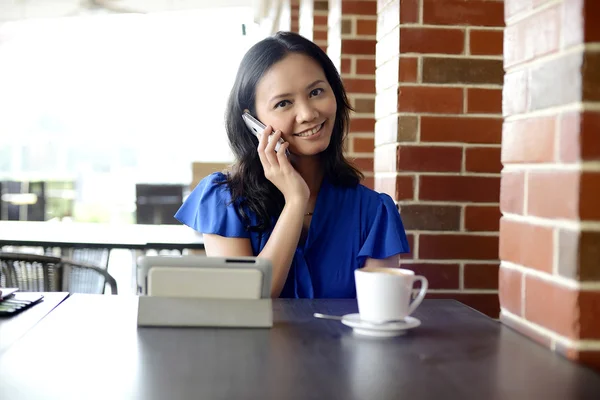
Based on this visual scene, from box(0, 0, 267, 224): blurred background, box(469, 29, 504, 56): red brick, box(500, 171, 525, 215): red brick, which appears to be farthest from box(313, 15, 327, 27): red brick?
box(500, 171, 525, 215): red brick

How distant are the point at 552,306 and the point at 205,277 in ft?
1.63

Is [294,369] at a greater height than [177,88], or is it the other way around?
[177,88]

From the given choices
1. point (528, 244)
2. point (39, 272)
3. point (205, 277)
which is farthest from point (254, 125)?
point (39, 272)

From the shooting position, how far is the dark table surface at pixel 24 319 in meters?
0.95

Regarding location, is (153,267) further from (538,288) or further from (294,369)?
(538,288)

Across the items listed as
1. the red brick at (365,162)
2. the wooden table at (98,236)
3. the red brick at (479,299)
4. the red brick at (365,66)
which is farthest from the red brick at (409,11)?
the wooden table at (98,236)

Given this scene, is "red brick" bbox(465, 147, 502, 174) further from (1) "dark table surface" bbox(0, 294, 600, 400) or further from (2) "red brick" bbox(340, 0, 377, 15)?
(2) "red brick" bbox(340, 0, 377, 15)

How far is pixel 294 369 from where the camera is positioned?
80cm

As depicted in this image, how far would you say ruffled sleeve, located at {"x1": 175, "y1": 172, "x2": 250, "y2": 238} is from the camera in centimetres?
165

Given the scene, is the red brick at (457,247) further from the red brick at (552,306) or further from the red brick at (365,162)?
the red brick at (365,162)

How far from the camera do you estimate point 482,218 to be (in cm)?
199

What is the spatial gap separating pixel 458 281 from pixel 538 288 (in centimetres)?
102

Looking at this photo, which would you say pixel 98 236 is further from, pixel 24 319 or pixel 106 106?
pixel 106 106

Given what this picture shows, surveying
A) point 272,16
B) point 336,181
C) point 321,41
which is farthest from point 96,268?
point 272,16
